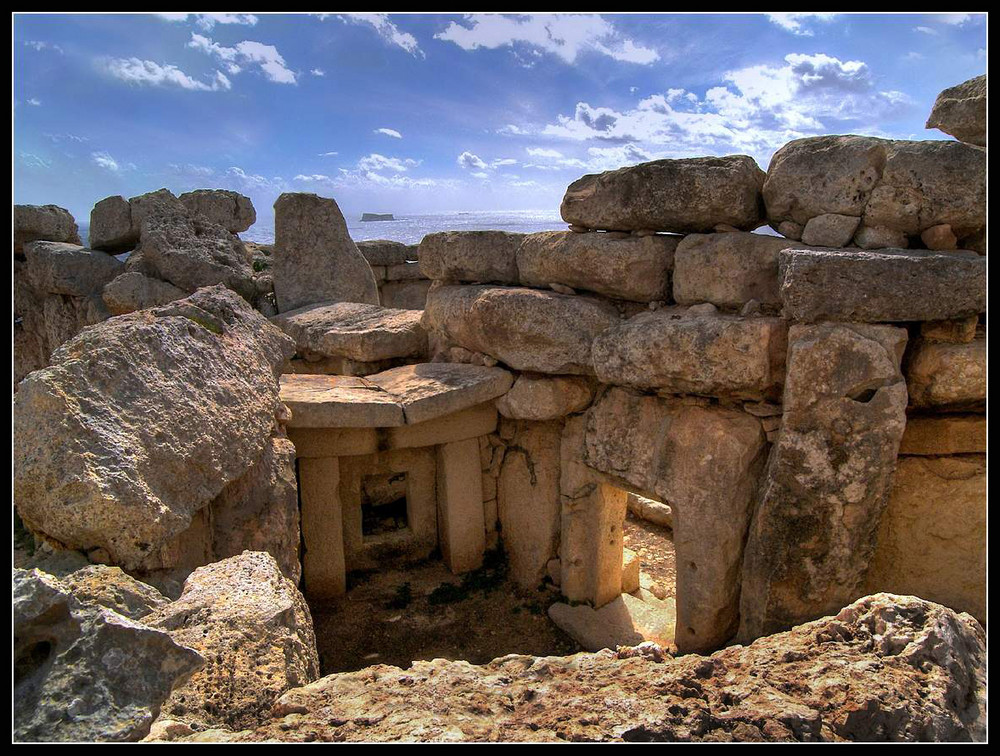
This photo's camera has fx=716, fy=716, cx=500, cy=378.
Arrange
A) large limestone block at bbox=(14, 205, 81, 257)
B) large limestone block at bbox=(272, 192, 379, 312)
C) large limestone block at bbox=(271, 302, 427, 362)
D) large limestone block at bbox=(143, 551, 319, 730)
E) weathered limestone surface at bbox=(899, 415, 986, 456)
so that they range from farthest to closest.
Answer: large limestone block at bbox=(14, 205, 81, 257), large limestone block at bbox=(272, 192, 379, 312), large limestone block at bbox=(271, 302, 427, 362), weathered limestone surface at bbox=(899, 415, 986, 456), large limestone block at bbox=(143, 551, 319, 730)

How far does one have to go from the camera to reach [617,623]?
17.6 feet

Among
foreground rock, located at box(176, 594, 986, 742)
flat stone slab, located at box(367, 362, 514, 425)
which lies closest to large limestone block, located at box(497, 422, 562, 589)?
flat stone slab, located at box(367, 362, 514, 425)

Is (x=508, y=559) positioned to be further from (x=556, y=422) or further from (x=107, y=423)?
(x=107, y=423)

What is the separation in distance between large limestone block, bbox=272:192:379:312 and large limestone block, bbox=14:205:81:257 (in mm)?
2949

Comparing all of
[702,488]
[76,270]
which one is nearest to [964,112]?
[702,488]

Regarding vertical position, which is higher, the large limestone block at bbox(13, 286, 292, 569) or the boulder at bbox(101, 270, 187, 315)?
the boulder at bbox(101, 270, 187, 315)

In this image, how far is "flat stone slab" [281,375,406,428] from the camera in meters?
4.67

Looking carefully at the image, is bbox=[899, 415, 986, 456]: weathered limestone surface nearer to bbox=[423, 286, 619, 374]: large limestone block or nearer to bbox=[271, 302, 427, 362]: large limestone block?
bbox=[423, 286, 619, 374]: large limestone block

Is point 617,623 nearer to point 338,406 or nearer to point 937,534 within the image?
point 937,534

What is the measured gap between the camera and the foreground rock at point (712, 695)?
1.66 metres

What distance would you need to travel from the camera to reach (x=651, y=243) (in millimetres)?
4668

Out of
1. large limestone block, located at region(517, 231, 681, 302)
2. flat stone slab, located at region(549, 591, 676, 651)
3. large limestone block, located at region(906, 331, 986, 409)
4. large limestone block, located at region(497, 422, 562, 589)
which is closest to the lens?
large limestone block, located at region(906, 331, 986, 409)

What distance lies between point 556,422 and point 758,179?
2229 mm

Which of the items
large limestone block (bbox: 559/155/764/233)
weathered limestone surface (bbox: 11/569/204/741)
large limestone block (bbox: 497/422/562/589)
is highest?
large limestone block (bbox: 559/155/764/233)
